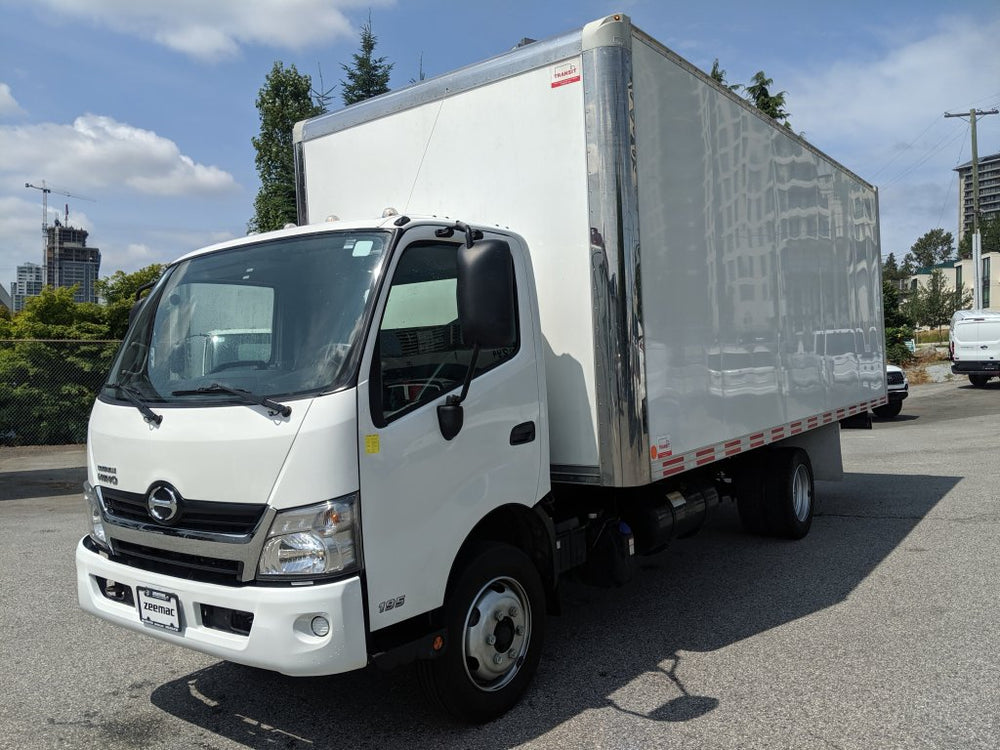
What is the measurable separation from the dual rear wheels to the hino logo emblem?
16.8 ft

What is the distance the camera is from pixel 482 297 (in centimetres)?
347

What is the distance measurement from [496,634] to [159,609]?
1.53 m

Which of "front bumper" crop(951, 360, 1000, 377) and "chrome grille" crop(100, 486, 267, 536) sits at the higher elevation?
"chrome grille" crop(100, 486, 267, 536)

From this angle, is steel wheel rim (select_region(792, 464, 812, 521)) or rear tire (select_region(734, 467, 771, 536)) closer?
rear tire (select_region(734, 467, 771, 536))

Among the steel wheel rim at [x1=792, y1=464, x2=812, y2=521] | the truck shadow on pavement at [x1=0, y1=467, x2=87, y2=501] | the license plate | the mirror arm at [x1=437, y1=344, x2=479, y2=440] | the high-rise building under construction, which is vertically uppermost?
the high-rise building under construction

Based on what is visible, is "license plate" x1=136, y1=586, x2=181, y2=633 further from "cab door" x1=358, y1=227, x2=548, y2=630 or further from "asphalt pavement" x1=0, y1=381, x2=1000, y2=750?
"cab door" x1=358, y1=227, x2=548, y2=630

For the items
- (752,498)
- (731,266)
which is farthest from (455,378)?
(752,498)

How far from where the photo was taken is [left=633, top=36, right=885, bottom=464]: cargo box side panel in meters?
4.69

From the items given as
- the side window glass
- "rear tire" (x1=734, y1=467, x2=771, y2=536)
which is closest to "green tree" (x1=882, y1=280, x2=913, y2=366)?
"rear tire" (x1=734, y1=467, x2=771, y2=536)

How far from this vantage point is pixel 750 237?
234 inches

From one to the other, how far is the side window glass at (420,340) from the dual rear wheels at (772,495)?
13.4 feet

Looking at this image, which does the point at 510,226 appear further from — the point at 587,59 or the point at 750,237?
the point at 750,237

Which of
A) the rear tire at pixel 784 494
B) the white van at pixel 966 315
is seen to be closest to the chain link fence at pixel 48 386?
the rear tire at pixel 784 494

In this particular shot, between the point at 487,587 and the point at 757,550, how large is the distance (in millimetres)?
4070
